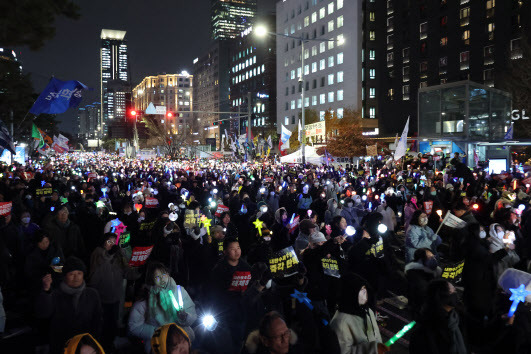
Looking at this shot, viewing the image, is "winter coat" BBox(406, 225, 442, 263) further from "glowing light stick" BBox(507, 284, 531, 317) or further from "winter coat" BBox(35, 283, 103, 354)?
"winter coat" BBox(35, 283, 103, 354)

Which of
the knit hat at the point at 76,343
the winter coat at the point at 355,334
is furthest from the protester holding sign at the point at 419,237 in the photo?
the knit hat at the point at 76,343

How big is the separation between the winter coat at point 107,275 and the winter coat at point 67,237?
2.60 metres

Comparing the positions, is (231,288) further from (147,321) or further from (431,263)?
(431,263)

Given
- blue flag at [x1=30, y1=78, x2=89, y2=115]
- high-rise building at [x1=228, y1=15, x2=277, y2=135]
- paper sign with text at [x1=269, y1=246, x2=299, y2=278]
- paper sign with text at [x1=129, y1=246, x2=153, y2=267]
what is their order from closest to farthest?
1. paper sign with text at [x1=269, y1=246, x2=299, y2=278]
2. paper sign with text at [x1=129, y1=246, x2=153, y2=267]
3. blue flag at [x1=30, y1=78, x2=89, y2=115]
4. high-rise building at [x1=228, y1=15, x2=277, y2=135]

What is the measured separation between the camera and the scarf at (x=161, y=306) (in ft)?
15.1

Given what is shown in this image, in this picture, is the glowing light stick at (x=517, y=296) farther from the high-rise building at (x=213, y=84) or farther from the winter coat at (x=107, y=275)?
the high-rise building at (x=213, y=84)

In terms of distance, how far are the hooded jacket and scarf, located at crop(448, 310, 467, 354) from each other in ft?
2.16

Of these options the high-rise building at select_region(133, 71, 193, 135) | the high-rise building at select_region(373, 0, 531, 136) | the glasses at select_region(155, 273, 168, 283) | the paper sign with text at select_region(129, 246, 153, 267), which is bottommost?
the paper sign with text at select_region(129, 246, 153, 267)

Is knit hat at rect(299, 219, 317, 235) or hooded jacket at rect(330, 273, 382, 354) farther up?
knit hat at rect(299, 219, 317, 235)

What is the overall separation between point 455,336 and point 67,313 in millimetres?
3838

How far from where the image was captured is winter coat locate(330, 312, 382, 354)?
13.6ft

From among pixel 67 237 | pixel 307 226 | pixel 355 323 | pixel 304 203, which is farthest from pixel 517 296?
pixel 304 203

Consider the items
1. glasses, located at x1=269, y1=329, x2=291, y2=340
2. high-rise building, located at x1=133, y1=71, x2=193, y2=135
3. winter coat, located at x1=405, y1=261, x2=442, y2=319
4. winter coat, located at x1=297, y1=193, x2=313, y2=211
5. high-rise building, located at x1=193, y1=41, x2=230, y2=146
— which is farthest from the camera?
high-rise building, located at x1=133, y1=71, x2=193, y2=135

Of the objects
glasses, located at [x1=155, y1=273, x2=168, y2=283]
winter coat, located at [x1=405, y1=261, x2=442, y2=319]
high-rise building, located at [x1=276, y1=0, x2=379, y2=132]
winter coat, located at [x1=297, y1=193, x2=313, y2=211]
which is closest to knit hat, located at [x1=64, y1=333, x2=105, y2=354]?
glasses, located at [x1=155, y1=273, x2=168, y2=283]
